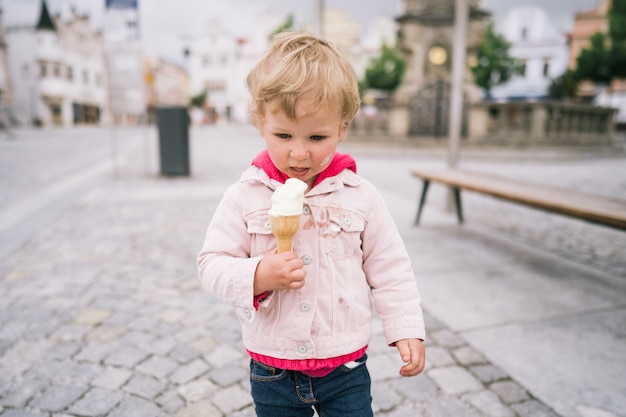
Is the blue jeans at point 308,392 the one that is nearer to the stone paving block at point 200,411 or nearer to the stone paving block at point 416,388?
the stone paving block at point 200,411

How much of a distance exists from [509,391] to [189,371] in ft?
5.31

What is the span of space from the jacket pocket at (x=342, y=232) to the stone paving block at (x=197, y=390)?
1.25 metres

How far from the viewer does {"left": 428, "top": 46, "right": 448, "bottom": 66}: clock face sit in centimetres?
1644

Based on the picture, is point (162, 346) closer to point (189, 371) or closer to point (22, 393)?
point (189, 371)

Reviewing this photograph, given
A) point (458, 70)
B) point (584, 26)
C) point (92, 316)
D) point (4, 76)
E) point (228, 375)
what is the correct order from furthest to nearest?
1. point (584, 26)
2. point (4, 76)
3. point (458, 70)
4. point (92, 316)
5. point (228, 375)

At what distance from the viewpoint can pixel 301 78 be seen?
1.14 meters

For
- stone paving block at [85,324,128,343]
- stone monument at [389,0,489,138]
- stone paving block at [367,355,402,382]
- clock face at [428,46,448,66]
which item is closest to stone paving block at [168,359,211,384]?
stone paving block at [85,324,128,343]

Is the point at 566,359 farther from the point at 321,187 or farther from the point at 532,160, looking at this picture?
the point at 532,160

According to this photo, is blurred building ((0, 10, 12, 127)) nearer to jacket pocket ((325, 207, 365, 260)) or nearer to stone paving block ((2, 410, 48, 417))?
stone paving block ((2, 410, 48, 417))

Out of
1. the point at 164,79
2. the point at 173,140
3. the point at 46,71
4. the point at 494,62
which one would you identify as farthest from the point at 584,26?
the point at 164,79

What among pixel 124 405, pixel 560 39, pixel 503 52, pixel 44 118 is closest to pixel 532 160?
pixel 124 405

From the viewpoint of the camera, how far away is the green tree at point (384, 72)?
3559 cm

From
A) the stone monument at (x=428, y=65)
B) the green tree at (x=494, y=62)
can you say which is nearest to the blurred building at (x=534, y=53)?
the green tree at (x=494, y=62)

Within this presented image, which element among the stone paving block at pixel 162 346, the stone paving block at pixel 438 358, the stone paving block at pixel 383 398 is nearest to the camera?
the stone paving block at pixel 383 398
